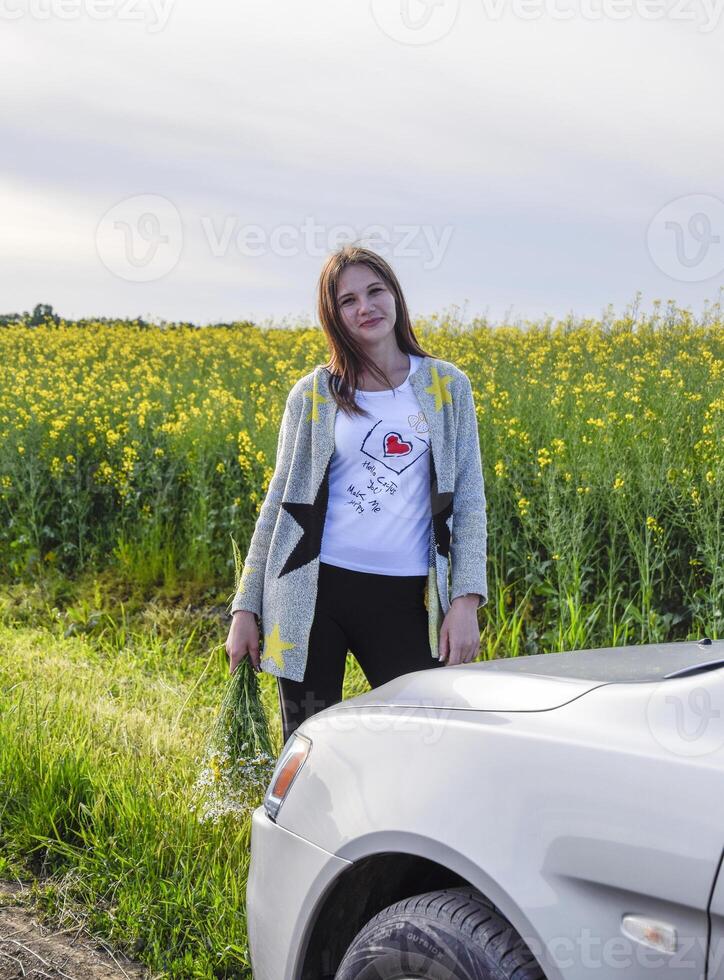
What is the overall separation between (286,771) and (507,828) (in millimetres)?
721

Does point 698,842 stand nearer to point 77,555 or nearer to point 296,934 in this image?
point 296,934

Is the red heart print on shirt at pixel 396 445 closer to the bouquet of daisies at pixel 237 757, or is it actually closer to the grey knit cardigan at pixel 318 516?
the grey knit cardigan at pixel 318 516

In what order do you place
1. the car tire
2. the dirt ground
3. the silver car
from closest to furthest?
1. the silver car
2. the car tire
3. the dirt ground

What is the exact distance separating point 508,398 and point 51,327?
42.4 feet

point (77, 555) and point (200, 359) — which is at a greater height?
point (200, 359)

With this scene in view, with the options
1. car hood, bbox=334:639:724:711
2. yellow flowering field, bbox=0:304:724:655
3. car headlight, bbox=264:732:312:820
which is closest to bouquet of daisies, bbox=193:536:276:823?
car headlight, bbox=264:732:312:820

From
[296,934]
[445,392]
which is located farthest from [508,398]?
[296,934]

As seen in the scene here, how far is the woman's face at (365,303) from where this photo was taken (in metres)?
3.12

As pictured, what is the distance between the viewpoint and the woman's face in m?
3.12

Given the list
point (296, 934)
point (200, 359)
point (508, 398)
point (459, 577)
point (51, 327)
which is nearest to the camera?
point (296, 934)

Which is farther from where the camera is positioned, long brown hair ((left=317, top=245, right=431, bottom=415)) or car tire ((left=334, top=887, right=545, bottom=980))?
long brown hair ((left=317, top=245, right=431, bottom=415))

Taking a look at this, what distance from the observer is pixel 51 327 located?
59.9 ft

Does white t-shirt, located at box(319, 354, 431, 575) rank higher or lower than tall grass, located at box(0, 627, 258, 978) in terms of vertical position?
higher

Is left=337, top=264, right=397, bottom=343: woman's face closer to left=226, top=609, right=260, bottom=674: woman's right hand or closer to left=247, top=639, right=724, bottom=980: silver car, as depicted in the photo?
left=226, top=609, right=260, bottom=674: woman's right hand
